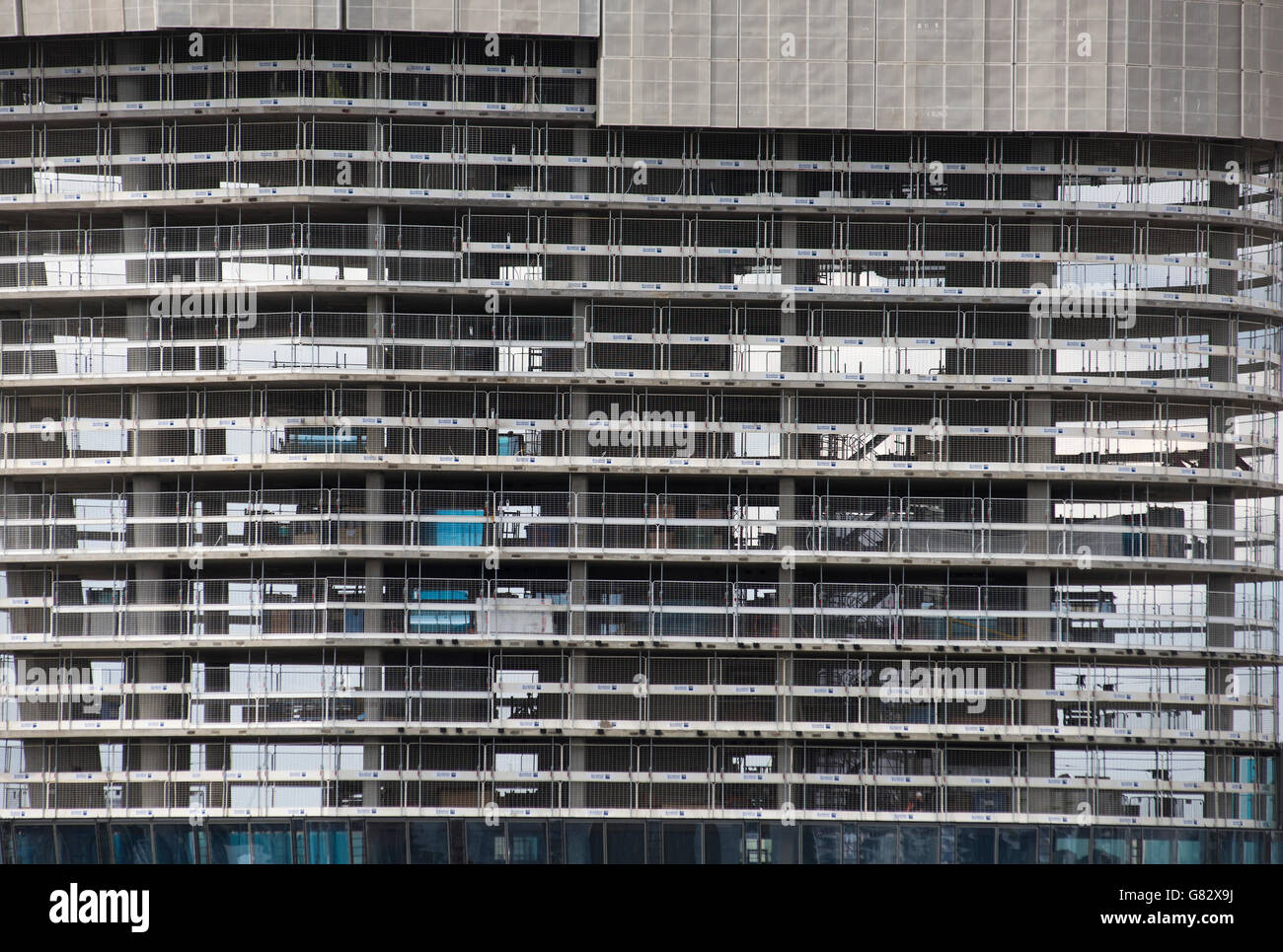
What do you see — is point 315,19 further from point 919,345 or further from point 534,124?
point 919,345

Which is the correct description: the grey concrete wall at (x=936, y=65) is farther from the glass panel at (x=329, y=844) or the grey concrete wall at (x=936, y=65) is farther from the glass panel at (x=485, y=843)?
the glass panel at (x=329, y=844)

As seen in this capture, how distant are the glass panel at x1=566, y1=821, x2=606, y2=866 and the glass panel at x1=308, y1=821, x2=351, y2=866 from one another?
585 centimetres

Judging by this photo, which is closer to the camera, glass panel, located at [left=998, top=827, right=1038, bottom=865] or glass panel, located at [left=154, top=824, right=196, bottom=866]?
glass panel, located at [left=154, top=824, right=196, bottom=866]

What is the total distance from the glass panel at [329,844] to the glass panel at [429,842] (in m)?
1.73

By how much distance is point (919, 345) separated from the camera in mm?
41406

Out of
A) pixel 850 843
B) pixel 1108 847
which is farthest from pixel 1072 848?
pixel 850 843

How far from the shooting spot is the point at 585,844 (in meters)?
39.6

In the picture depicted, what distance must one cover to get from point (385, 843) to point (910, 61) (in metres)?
25.7

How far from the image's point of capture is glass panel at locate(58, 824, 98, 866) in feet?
129

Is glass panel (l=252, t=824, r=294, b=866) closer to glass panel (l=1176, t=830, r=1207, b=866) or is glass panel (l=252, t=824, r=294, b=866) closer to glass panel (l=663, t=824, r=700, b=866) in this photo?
glass panel (l=663, t=824, r=700, b=866)

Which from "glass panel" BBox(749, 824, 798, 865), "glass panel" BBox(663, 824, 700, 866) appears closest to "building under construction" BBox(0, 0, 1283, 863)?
"glass panel" BBox(749, 824, 798, 865)

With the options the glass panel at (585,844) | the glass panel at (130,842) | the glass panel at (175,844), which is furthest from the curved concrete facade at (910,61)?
the glass panel at (175,844)
